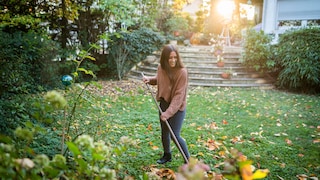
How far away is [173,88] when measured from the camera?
3320mm

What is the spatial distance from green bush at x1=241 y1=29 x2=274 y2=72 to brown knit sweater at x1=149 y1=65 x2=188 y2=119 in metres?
7.09

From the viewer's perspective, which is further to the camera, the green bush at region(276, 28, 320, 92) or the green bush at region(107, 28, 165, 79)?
the green bush at region(107, 28, 165, 79)

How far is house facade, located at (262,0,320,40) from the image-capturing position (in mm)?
11083

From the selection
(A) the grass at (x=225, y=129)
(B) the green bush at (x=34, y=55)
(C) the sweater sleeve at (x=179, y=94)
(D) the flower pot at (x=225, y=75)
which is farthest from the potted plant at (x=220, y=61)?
(C) the sweater sleeve at (x=179, y=94)

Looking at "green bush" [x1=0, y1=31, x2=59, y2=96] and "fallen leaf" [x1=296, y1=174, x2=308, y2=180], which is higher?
"green bush" [x1=0, y1=31, x2=59, y2=96]

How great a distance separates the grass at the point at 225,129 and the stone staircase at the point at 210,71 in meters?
1.70

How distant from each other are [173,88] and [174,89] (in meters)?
0.03

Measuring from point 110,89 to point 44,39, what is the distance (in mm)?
2376

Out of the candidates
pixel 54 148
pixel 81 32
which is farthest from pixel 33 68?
pixel 54 148

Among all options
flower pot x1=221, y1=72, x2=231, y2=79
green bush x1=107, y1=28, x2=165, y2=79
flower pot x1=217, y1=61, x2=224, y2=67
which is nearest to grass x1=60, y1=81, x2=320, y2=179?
flower pot x1=221, y1=72, x2=231, y2=79

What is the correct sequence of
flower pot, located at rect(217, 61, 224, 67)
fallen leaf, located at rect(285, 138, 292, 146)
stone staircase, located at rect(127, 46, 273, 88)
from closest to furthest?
fallen leaf, located at rect(285, 138, 292, 146) → stone staircase, located at rect(127, 46, 273, 88) → flower pot, located at rect(217, 61, 224, 67)

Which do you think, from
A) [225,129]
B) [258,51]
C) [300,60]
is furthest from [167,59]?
[258,51]

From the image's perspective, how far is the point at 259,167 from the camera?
11.8 ft

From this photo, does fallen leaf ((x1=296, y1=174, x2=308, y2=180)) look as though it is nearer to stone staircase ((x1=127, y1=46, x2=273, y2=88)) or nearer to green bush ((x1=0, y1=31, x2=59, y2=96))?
green bush ((x1=0, y1=31, x2=59, y2=96))
